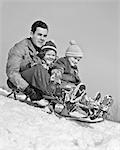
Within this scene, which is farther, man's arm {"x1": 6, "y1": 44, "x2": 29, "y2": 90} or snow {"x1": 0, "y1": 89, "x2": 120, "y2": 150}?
man's arm {"x1": 6, "y1": 44, "x2": 29, "y2": 90}

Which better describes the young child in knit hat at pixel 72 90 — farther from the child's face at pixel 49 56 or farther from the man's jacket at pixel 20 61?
the man's jacket at pixel 20 61

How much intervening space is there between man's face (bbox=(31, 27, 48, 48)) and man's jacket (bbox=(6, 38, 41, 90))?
1.8 inches

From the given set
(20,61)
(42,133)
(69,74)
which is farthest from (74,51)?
(42,133)

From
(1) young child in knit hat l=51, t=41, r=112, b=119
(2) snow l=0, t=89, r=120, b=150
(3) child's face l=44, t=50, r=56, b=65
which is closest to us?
(2) snow l=0, t=89, r=120, b=150

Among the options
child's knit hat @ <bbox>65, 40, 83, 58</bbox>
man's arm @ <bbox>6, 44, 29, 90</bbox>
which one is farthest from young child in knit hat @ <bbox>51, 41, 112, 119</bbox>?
man's arm @ <bbox>6, 44, 29, 90</bbox>

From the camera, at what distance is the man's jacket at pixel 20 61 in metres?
2.45

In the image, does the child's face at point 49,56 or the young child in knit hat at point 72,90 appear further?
the child's face at point 49,56

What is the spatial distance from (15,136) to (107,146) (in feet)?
1.59

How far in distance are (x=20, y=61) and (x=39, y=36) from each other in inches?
9.7

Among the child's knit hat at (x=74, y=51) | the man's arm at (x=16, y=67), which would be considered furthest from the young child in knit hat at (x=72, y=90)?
the man's arm at (x=16, y=67)

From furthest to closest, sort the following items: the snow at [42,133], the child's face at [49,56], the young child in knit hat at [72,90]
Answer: the child's face at [49,56], the young child in knit hat at [72,90], the snow at [42,133]

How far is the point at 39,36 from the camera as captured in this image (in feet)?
8.55

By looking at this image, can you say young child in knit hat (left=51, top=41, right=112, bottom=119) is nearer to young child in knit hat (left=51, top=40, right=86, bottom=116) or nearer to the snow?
young child in knit hat (left=51, top=40, right=86, bottom=116)

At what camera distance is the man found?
2.44m
